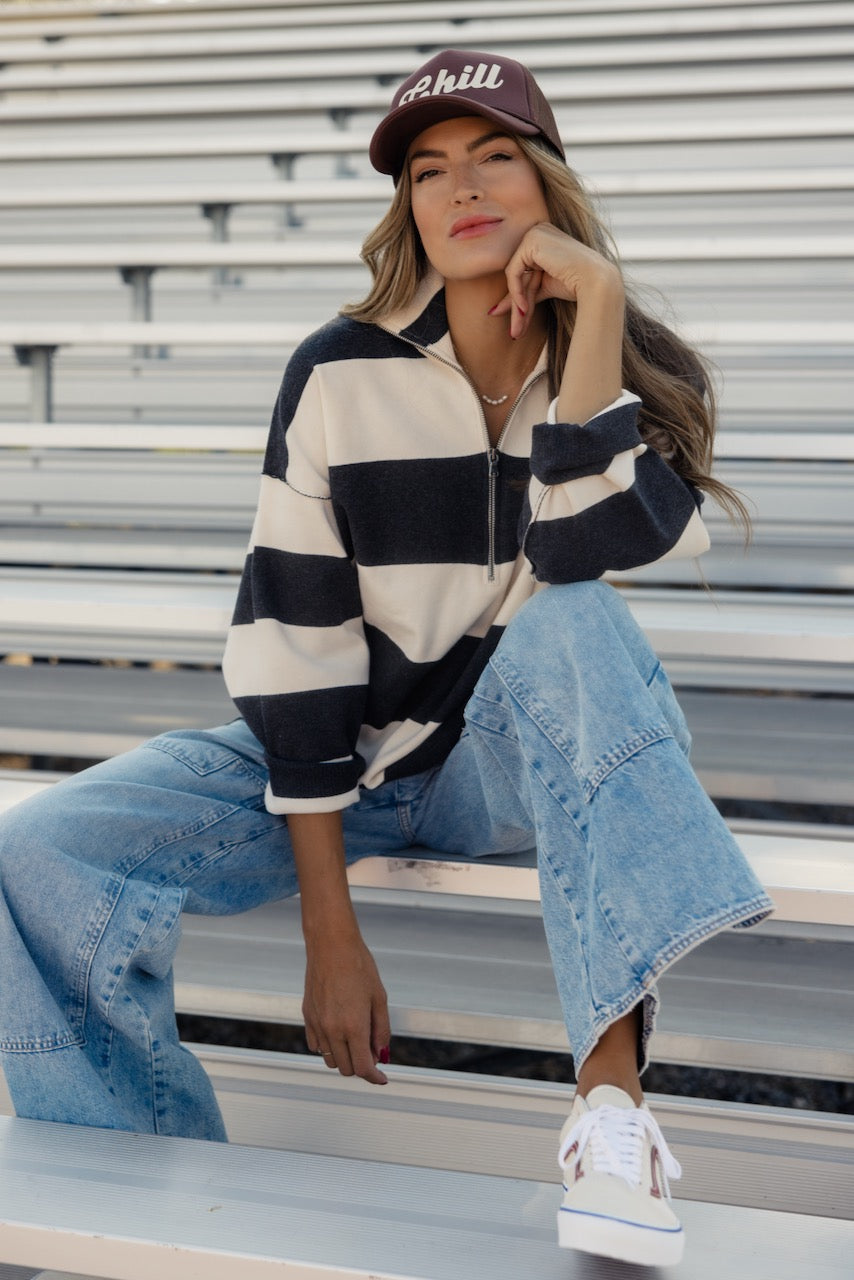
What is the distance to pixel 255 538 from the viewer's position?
0.91 m

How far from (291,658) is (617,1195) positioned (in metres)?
0.42

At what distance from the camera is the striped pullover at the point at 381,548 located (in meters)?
0.88

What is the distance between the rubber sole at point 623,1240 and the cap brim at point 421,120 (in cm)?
70

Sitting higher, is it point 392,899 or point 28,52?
point 28,52

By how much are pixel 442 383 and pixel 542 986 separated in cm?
52

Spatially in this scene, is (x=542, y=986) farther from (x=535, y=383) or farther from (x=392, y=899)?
(x=535, y=383)

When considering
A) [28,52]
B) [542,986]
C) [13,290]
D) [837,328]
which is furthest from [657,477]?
[28,52]

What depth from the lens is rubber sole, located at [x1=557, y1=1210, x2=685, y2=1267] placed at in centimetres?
63

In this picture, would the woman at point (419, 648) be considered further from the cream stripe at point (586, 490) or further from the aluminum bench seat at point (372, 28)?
the aluminum bench seat at point (372, 28)

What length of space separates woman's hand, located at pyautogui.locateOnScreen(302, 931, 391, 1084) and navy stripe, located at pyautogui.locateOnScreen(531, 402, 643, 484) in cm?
35

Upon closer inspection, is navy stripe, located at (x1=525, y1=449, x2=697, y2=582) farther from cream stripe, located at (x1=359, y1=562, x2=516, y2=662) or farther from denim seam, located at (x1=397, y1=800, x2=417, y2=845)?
denim seam, located at (x1=397, y1=800, x2=417, y2=845)

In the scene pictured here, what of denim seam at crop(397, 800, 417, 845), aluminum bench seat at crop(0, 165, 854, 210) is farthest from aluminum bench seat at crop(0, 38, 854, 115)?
denim seam at crop(397, 800, 417, 845)

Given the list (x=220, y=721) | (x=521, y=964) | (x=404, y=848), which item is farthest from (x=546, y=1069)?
(x=220, y=721)

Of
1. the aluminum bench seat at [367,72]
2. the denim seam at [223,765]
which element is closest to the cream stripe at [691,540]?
the denim seam at [223,765]
